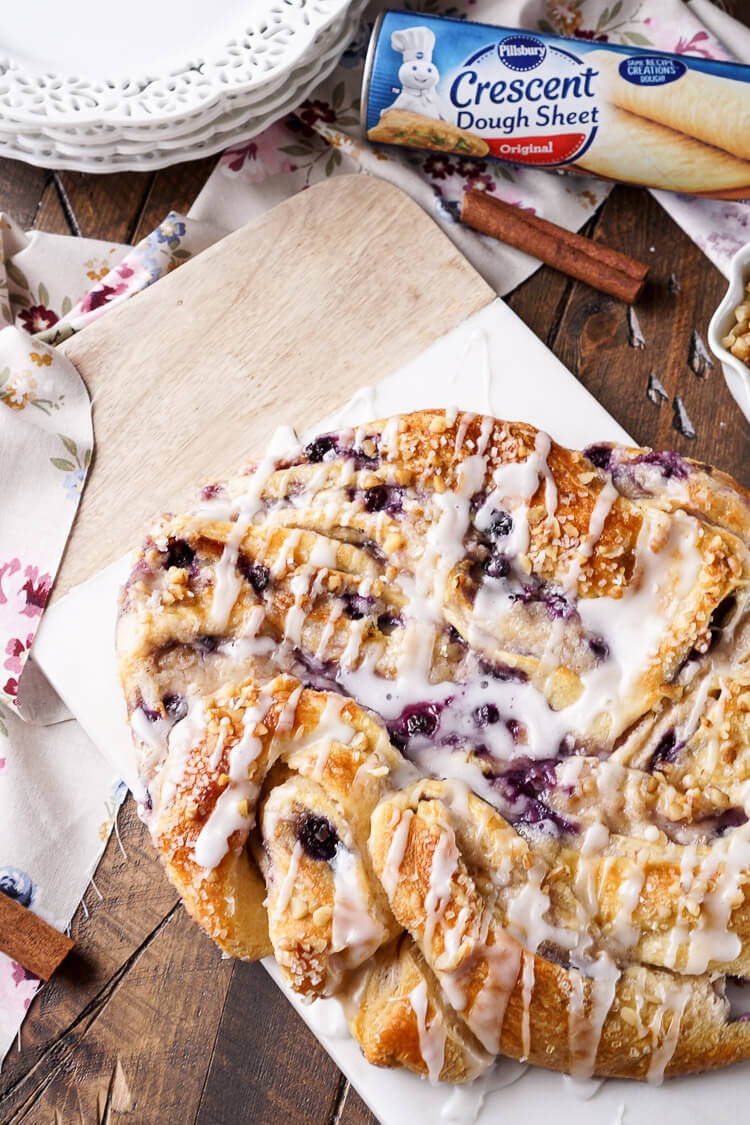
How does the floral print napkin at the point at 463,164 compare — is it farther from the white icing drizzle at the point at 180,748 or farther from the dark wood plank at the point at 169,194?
the white icing drizzle at the point at 180,748

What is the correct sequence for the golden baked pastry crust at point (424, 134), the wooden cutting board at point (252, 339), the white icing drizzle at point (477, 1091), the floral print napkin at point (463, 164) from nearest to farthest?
the white icing drizzle at point (477, 1091) → the wooden cutting board at point (252, 339) → the golden baked pastry crust at point (424, 134) → the floral print napkin at point (463, 164)

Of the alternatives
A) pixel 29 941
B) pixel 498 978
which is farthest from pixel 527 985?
pixel 29 941

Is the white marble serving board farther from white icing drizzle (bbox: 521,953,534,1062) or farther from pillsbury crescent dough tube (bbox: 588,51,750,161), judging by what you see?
pillsbury crescent dough tube (bbox: 588,51,750,161)

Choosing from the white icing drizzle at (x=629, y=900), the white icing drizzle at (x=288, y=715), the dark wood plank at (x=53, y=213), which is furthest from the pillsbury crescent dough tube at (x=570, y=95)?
the white icing drizzle at (x=629, y=900)

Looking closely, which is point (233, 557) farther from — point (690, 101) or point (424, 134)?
point (690, 101)

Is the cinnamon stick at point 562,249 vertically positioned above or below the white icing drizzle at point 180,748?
above

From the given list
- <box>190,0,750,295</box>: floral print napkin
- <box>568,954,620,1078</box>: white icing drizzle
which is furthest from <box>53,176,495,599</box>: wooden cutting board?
<box>568,954,620,1078</box>: white icing drizzle
